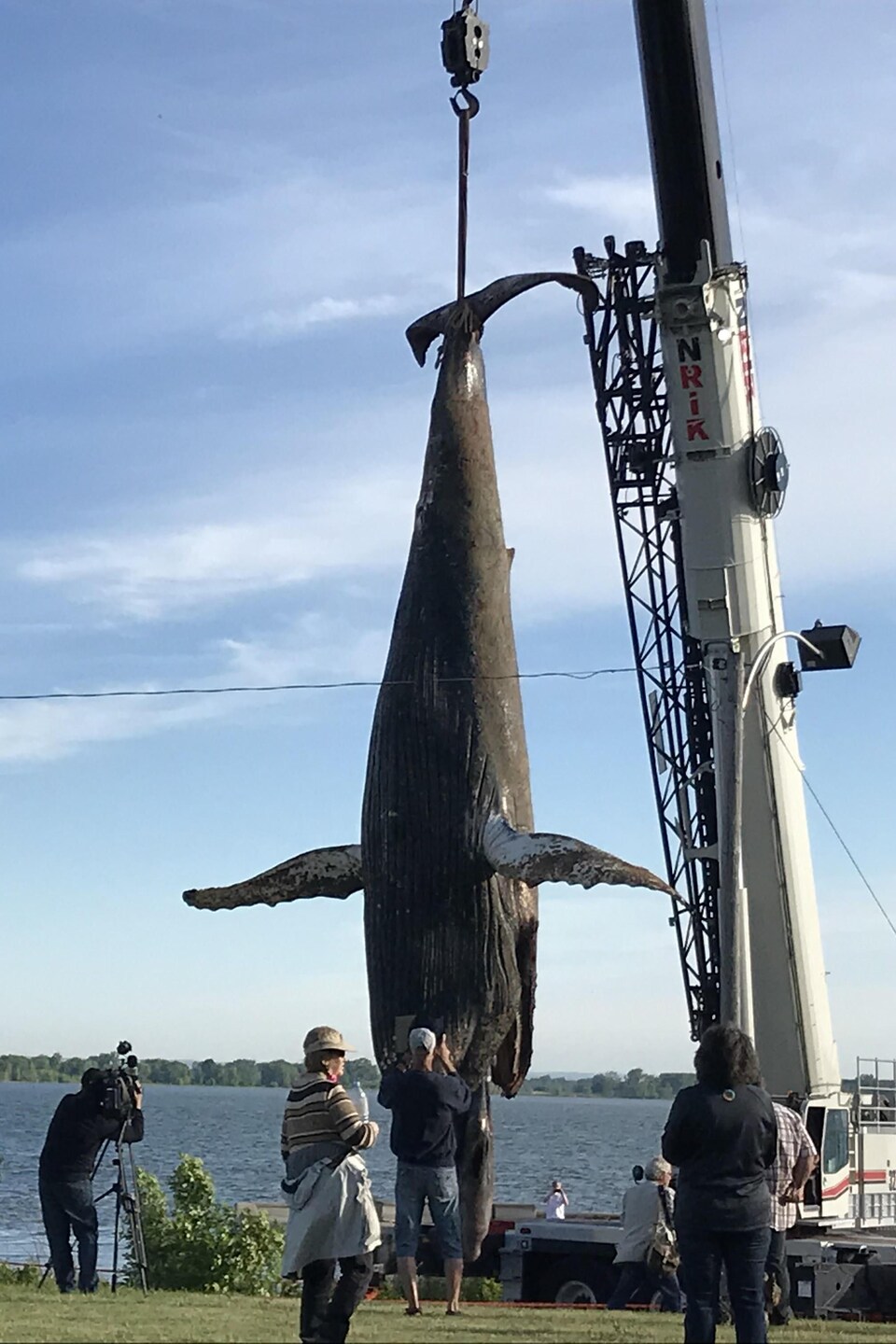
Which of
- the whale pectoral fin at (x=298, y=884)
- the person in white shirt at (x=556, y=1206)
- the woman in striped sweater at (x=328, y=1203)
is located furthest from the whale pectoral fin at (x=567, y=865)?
the person in white shirt at (x=556, y=1206)

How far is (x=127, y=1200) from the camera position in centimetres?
1311

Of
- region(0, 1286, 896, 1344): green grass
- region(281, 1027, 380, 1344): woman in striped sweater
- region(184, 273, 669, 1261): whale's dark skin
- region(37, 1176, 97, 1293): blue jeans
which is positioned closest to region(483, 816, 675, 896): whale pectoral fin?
region(184, 273, 669, 1261): whale's dark skin

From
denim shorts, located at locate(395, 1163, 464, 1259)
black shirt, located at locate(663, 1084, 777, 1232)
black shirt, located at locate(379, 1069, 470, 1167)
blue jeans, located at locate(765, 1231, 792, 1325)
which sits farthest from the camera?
blue jeans, located at locate(765, 1231, 792, 1325)

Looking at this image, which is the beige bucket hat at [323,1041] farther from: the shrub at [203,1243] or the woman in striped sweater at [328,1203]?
the shrub at [203,1243]

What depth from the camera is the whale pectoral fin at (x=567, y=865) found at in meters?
12.6

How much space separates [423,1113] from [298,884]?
12.1 feet

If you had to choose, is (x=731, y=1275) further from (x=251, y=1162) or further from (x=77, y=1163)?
(x=251, y=1162)

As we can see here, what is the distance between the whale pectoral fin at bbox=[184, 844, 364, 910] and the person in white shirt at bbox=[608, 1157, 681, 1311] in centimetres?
311

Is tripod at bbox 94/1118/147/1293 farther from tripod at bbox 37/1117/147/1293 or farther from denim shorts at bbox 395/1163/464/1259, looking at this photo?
denim shorts at bbox 395/1163/464/1259

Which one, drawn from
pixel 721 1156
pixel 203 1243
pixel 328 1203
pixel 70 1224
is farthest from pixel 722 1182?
pixel 203 1243

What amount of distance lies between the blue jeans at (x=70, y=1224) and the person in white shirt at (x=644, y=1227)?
341 centimetres

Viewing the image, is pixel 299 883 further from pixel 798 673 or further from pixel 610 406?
pixel 610 406

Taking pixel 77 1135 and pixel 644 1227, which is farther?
pixel 77 1135

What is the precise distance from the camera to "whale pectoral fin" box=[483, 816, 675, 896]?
41.2 ft
